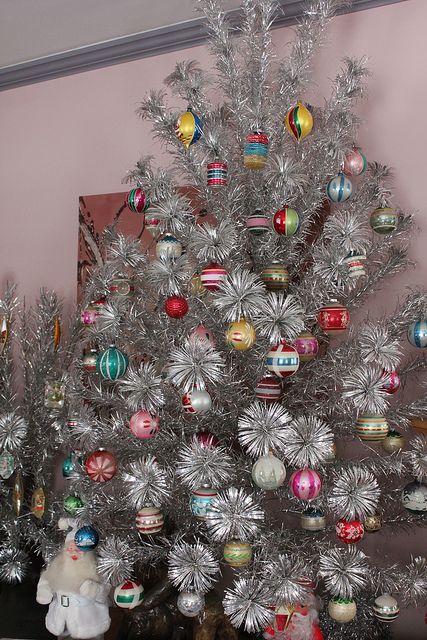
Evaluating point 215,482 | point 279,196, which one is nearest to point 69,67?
point 279,196

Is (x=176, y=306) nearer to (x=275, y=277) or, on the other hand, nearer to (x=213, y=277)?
(x=213, y=277)

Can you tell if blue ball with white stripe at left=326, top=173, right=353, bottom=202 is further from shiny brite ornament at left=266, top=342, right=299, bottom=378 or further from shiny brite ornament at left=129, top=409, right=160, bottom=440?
shiny brite ornament at left=129, top=409, right=160, bottom=440

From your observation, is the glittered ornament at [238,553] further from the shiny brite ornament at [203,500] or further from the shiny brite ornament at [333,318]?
the shiny brite ornament at [333,318]

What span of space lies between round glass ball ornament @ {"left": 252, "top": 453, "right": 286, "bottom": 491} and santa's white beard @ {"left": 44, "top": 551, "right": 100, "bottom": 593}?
1.91 ft

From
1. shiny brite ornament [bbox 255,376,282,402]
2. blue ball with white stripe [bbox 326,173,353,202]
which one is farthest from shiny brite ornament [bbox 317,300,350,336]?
blue ball with white stripe [bbox 326,173,353,202]

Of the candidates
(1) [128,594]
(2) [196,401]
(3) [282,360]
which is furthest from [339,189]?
(1) [128,594]

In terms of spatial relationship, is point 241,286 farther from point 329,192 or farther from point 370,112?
point 370,112

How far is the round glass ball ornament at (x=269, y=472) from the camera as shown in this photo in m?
0.95

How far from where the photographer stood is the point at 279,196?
116cm

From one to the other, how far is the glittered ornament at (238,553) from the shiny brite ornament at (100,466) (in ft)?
0.90

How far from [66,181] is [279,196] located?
1.10 m

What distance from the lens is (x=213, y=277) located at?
1.03 metres

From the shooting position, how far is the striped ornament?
1046mm

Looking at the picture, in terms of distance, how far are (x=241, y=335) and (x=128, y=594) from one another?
58cm
